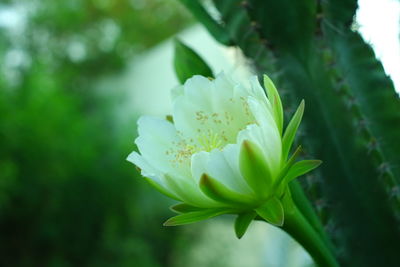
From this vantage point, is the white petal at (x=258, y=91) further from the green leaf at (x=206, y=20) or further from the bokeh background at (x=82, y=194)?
the bokeh background at (x=82, y=194)

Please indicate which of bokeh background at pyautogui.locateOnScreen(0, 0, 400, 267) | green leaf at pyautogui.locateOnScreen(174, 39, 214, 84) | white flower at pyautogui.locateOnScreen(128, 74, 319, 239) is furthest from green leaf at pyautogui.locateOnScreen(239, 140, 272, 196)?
bokeh background at pyautogui.locateOnScreen(0, 0, 400, 267)

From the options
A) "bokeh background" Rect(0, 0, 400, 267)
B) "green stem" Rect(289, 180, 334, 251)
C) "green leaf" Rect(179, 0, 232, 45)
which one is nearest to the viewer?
"green stem" Rect(289, 180, 334, 251)

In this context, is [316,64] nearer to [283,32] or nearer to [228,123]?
[283,32]

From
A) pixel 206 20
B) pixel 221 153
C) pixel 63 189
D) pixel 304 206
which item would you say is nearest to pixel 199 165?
pixel 221 153

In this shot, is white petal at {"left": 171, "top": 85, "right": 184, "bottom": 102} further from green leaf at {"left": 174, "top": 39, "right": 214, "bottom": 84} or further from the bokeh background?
the bokeh background

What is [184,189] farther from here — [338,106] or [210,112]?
[338,106]
